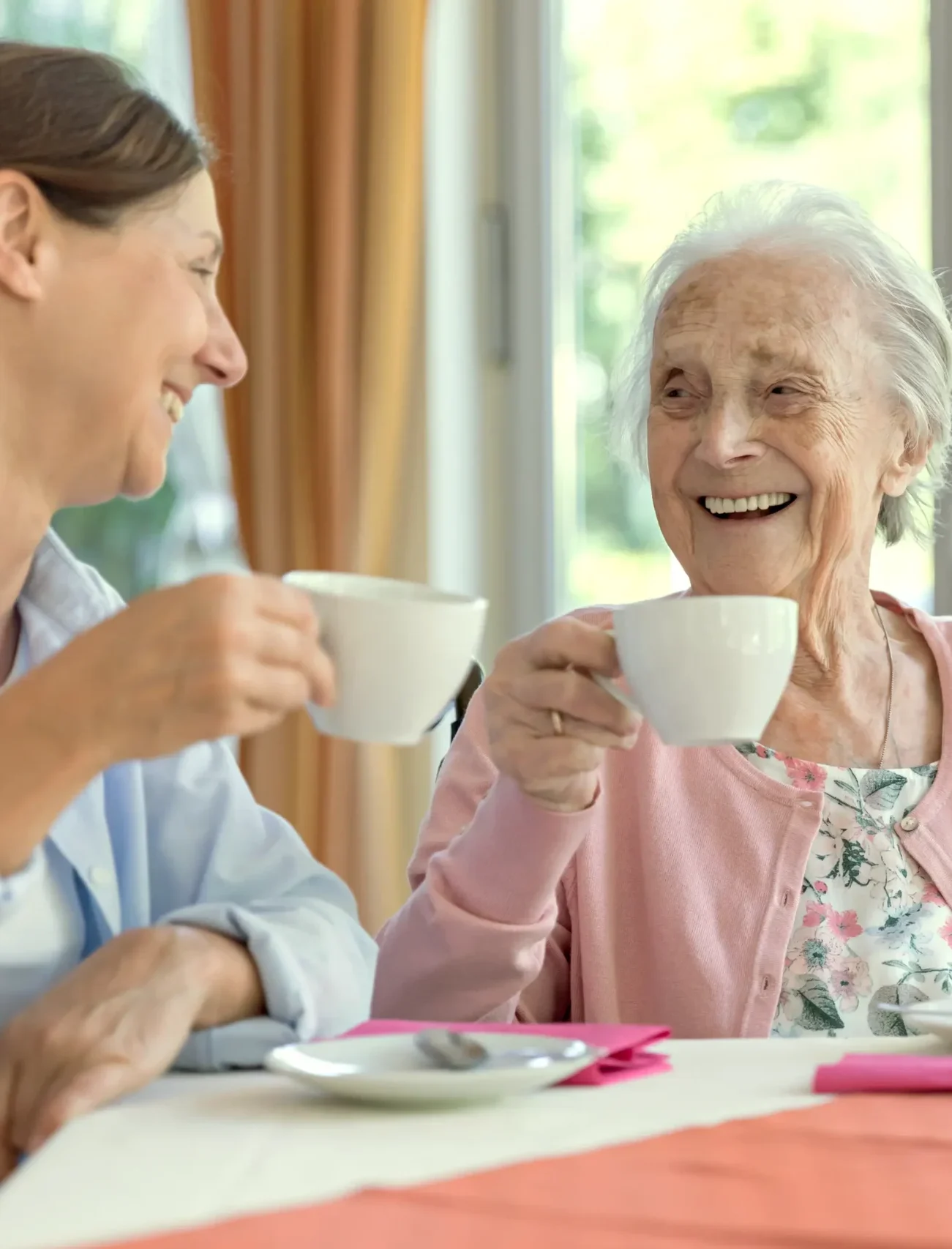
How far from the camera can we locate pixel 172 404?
4.28 feet

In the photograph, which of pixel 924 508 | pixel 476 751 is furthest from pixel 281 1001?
pixel 924 508

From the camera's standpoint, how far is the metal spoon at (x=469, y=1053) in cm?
92

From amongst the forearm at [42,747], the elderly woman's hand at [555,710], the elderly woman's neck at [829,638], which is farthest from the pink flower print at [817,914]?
the forearm at [42,747]

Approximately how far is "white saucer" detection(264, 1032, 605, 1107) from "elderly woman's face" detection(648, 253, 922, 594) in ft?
2.77

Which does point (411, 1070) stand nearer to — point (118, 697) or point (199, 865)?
point (118, 697)

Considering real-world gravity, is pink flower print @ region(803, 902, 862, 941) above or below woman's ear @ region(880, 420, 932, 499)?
below

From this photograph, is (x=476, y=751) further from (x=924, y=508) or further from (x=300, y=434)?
(x=300, y=434)

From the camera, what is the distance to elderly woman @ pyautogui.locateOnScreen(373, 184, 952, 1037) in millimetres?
1357

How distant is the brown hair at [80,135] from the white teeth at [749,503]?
704 millimetres

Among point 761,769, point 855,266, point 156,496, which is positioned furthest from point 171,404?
point 156,496

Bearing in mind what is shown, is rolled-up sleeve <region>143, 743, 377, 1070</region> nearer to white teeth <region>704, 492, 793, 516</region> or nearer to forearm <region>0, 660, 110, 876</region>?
forearm <region>0, 660, 110, 876</region>

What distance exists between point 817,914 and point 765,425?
0.52m

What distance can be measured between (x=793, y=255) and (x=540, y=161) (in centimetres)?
146

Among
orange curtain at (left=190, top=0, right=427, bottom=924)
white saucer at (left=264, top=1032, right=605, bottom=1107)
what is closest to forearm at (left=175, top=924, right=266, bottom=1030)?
white saucer at (left=264, top=1032, right=605, bottom=1107)
